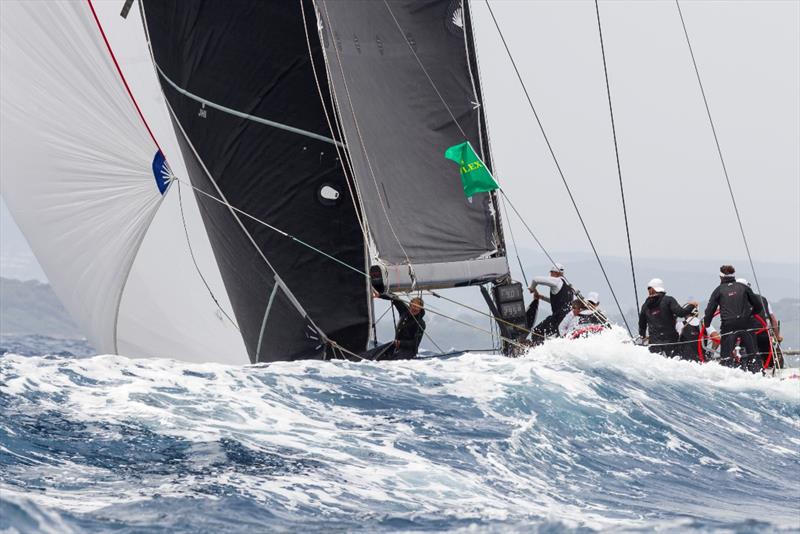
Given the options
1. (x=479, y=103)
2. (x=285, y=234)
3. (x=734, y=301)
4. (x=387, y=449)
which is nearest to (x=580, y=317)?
(x=734, y=301)

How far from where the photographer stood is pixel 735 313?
13.3m

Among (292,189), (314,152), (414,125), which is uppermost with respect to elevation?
(414,125)

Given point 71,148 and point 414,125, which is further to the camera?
point 414,125

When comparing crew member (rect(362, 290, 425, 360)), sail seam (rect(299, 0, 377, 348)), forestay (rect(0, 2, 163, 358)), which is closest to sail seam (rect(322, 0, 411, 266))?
sail seam (rect(299, 0, 377, 348))

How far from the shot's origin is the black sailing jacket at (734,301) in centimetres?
1327

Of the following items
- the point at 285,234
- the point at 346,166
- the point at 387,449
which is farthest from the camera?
the point at 346,166

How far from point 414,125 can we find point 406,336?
249cm

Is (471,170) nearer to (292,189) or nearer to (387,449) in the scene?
(292,189)

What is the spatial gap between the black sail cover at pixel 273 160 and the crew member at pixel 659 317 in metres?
3.32

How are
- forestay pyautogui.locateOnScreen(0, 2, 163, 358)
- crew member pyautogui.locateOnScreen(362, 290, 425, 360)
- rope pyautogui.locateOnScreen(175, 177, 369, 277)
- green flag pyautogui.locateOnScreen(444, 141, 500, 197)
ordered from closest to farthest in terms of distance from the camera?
forestay pyautogui.locateOnScreen(0, 2, 163, 358) → crew member pyautogui.locateOnScreen(362, 290, 425, 360) → rope pyautogui.locateOnScreen(175, 177, 369, 277) → green flag pyautogui.locateOnScreen(444, 141, 500, 197)

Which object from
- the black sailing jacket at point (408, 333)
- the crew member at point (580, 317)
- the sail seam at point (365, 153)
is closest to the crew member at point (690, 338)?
the crew member at point (580, 317)

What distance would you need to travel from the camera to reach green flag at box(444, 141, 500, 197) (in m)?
13.1

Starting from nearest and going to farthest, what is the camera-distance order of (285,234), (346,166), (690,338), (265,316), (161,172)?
(161,172)
(285,234)
(346,166)
(265,316)
(690,338)

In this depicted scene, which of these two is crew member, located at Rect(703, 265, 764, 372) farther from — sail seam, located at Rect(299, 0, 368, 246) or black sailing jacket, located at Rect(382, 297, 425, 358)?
sail seam, located at Rect(299, 0, 368, 246)
